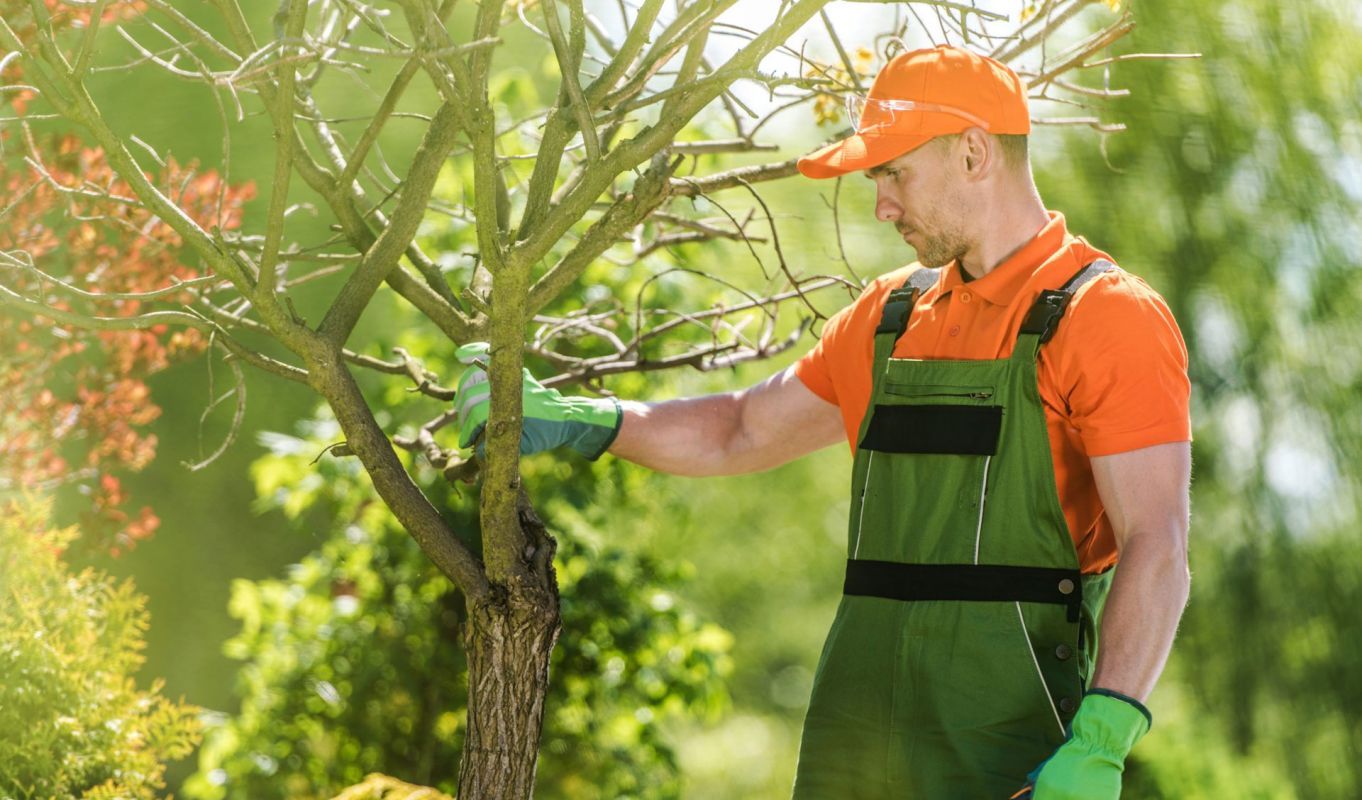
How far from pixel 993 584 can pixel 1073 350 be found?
324 millimetres

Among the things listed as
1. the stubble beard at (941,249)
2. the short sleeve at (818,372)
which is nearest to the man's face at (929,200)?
the stubble beard at (941,249)

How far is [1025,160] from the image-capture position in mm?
1931

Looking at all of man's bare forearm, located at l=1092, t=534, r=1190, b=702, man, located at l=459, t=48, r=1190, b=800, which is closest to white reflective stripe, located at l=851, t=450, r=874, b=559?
man, located at l=459, t=48, r=1190, b=800

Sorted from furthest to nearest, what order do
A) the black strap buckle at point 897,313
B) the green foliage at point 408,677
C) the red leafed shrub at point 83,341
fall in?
the green foliage at point 408,677 → the red leafed shrub at point 83,341 → the black strap buckle at point 897,313

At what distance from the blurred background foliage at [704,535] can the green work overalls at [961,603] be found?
0.54 meters

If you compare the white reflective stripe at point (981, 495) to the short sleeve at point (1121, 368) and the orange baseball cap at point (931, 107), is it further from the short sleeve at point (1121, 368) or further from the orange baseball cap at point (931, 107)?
the orange baseball cap at point (931, 107)

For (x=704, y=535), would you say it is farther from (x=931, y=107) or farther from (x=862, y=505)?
(x=931, y=107)

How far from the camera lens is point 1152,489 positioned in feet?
5.50

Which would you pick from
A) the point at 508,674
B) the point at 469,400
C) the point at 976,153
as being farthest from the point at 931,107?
the point at 508,674

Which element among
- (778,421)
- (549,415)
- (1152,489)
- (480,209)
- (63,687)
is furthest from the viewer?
(63,687)

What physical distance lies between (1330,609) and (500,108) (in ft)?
14.1

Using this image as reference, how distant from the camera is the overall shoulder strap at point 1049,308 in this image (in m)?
1.76

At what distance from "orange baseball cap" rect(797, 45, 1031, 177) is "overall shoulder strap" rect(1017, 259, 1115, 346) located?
0.79 feet

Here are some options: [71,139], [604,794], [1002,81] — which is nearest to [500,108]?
[71,139]
